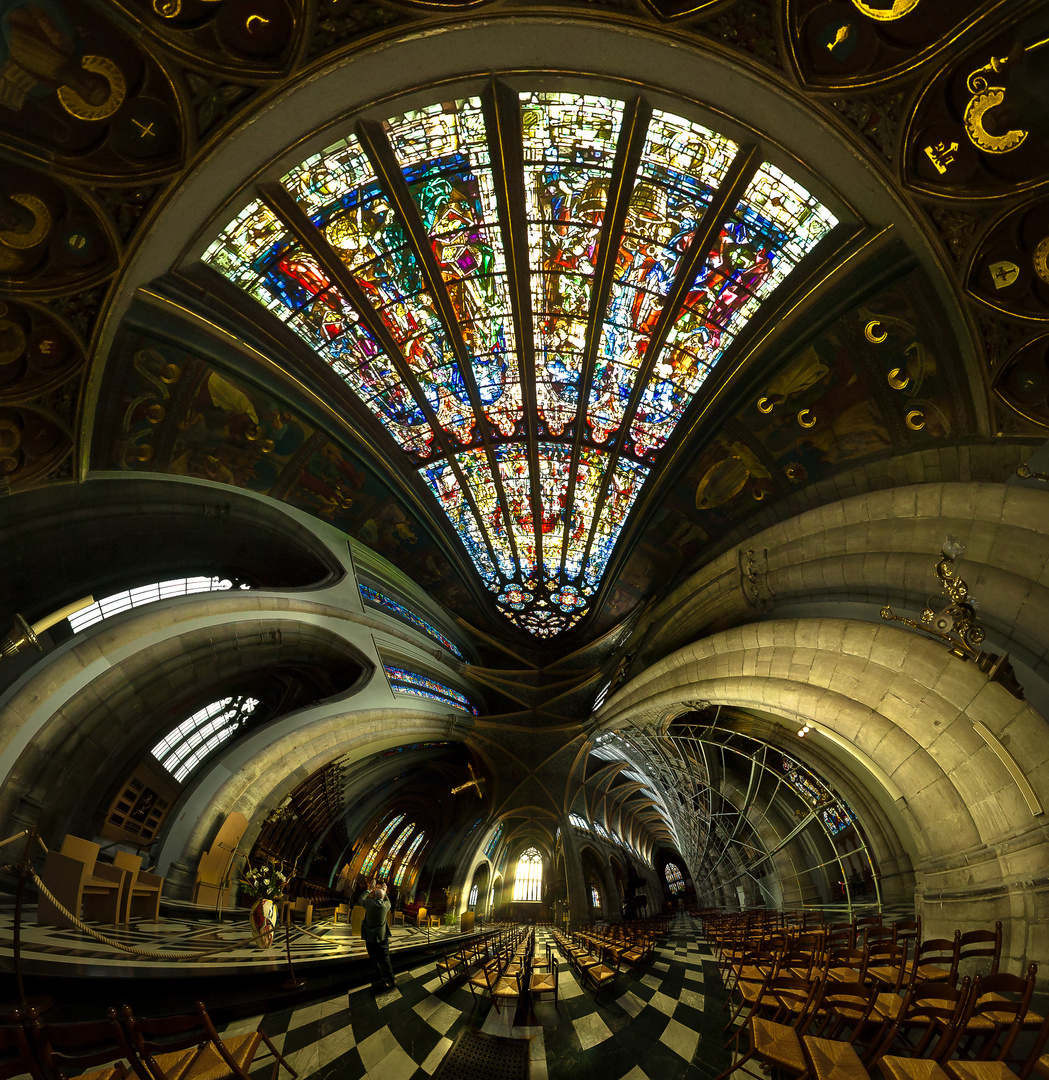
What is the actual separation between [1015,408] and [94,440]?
11.3 m

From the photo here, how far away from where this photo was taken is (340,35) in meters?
5.12

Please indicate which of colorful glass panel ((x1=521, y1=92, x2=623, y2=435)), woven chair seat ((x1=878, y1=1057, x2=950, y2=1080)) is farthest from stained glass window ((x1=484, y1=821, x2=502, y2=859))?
woven chair seat ((x1=878, y1=1057, x2=950, y2=1080))

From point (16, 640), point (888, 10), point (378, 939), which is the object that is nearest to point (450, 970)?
point (378, 939)

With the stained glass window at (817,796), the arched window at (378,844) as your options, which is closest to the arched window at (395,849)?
the arched window at (378,844)

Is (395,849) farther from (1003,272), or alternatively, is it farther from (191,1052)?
(1003,272)

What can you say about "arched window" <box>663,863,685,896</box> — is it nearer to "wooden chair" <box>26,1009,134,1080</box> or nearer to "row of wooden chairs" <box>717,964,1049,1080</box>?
"row of wooden chairs" <box>717,964,1049,1080</box>

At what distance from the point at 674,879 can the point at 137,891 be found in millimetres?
42877

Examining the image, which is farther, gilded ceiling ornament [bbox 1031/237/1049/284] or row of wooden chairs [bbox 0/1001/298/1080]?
gilded ceiling ornament [bbox 1031/237/1049/284]

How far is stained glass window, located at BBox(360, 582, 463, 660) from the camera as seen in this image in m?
13.8

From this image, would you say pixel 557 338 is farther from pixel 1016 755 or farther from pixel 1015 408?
pixel 1016 755

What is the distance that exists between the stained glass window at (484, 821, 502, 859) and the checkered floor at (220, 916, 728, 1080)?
21.3 metres

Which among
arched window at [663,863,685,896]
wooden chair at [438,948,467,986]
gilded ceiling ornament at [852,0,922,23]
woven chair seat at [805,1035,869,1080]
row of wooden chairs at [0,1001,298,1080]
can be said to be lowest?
arched window at [663,863,685,896]

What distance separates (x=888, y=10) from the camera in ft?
14.4

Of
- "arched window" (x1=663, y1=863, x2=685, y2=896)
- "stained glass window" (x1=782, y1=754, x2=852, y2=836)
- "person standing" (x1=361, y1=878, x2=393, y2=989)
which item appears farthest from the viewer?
"arched window" (x1=663, y1=863, x2=685, y2=896)
